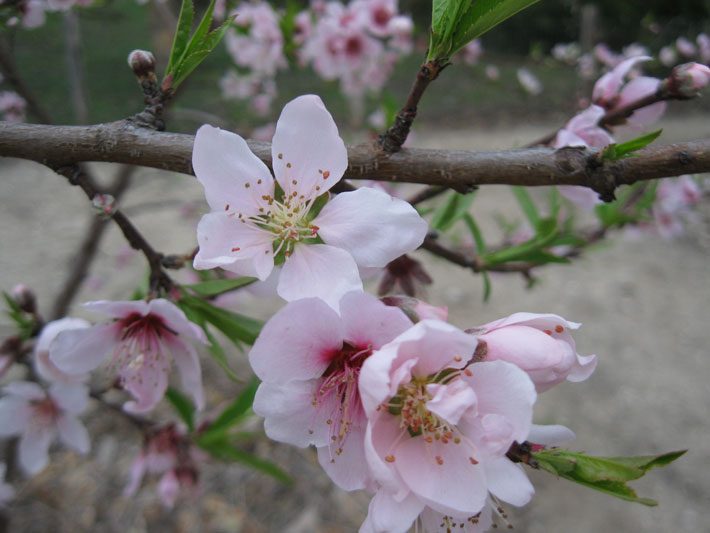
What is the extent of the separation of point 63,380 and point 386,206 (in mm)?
722

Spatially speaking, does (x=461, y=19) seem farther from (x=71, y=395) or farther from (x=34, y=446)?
(x=34, y=446)

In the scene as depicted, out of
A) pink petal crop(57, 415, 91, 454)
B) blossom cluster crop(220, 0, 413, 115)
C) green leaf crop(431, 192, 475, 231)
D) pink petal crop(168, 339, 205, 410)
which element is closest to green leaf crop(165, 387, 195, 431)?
pink petal crop(57, 415, 91, 454)

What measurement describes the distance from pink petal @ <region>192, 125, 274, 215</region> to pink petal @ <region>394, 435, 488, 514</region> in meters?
0.34

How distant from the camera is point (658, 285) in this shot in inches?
164

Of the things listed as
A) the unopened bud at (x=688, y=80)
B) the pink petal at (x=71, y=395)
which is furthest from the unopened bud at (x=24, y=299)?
the unopened bud at (x=688, y=80)

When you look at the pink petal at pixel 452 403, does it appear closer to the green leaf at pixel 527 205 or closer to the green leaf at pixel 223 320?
the green leaf at pixel 223 320

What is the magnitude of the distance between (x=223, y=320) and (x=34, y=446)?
77 centimetres

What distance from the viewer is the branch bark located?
613 millimetres

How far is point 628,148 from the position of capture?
2.02 ft

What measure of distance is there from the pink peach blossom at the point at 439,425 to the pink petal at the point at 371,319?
4 centimetres

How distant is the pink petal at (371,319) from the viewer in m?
0.53

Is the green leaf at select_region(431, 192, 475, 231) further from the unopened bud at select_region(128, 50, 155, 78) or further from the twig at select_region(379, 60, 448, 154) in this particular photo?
the unopened bud at select_region(128, 50, 155, 78)

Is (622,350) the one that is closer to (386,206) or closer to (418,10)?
(386,206)

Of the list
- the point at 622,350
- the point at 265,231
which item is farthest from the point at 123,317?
the point at 622,350
